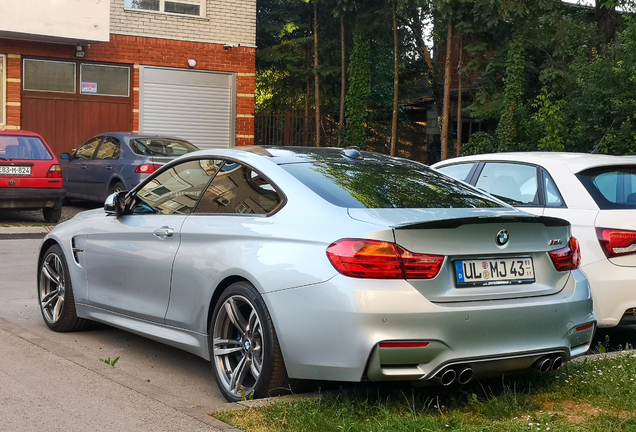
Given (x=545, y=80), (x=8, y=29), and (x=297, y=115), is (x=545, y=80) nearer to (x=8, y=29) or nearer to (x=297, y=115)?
(x=297, y=115)

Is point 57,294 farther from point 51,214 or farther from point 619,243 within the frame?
point 51,214

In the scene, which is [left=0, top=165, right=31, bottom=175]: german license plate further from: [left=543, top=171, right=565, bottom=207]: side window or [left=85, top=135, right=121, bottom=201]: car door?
[left=543, top=171, right=565, bottom=207]: side window

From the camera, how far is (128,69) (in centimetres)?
2488

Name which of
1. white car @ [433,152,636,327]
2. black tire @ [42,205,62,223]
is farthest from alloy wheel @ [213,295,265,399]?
black tire @ [42,205,62,223]

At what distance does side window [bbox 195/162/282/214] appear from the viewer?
17.3ft

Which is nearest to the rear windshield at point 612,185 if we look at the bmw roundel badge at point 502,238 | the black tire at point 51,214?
the bmw roundel badge at point 502,238

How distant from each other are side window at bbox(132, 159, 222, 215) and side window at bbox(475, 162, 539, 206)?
2.98 metres

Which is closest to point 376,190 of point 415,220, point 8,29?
point 415,220

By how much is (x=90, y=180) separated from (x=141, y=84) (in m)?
7.29

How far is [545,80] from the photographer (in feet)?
89.8

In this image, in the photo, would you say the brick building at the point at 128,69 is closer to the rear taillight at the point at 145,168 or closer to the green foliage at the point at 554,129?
the rear taillight at the point at 145,168

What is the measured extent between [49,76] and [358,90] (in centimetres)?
1063

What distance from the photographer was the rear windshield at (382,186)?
5.02 m

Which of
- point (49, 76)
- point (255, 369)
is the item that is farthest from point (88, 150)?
point (255, 369)
